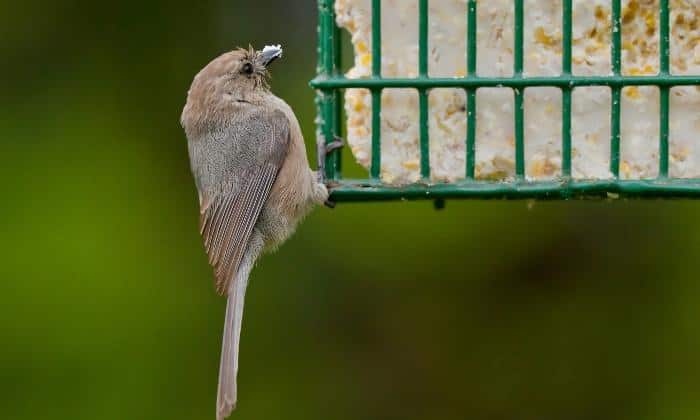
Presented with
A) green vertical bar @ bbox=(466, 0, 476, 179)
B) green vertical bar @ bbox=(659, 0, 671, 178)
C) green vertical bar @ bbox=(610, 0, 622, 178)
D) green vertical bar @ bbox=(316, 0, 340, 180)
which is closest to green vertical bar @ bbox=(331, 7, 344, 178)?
green vertical bar @ bbox=(316, 0, 340, 180)

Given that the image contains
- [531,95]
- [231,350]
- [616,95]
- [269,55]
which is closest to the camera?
[616,95]

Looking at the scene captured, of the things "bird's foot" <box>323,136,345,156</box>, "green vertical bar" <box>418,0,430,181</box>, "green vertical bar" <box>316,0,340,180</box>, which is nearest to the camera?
"green vertical bar" <box>418,0,430,181</box>

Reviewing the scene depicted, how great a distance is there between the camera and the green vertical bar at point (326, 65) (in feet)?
16.4

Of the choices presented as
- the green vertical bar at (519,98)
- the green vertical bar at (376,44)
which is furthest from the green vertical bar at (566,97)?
the green vertical bar at (376,44)

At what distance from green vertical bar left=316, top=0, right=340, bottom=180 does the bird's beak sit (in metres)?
0.39

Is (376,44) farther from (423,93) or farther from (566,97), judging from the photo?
(566,97)

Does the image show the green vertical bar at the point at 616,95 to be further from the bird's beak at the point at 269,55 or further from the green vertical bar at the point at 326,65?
the bird's beak at the point at 269,55

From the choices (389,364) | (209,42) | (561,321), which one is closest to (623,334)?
(561,321)

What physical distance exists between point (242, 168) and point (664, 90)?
163cm

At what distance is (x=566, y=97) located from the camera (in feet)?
15.6

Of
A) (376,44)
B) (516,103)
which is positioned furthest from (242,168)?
(516,103)

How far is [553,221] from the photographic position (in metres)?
6.23

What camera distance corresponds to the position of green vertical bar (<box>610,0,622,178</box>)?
184 inches

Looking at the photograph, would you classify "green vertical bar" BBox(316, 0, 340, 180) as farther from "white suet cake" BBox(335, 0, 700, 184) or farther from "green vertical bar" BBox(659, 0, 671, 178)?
"green vertical bar" BBox(659, 0, 671, 178)
